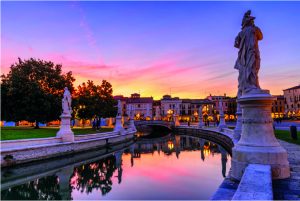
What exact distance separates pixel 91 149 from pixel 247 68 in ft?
64.7

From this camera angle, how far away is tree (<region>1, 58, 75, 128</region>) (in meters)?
31.8

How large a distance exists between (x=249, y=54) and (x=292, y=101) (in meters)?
106

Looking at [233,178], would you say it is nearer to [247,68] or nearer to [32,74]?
[247,68]

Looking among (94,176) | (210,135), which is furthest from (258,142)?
(210,135)

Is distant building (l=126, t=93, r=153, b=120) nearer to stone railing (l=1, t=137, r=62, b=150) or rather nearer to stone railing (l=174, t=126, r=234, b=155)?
stone railing (l=174, t=126, r=234, b=155)

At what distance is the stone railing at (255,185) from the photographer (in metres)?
4.54

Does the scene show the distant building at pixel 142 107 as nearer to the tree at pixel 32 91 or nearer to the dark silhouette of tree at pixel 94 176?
the tree at pixel 32 91

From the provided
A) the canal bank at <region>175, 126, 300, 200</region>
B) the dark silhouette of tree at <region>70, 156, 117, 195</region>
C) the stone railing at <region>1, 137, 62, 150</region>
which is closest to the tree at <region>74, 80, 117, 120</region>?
the stone railing at <region>1, 137, 62, 150</region>

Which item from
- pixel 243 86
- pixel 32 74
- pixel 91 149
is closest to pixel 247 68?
pixel 243 86

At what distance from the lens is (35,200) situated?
1012 cm

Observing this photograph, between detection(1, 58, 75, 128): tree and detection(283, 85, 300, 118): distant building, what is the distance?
8781 centimetres

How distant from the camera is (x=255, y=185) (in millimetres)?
5223

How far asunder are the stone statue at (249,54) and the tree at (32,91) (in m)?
28.1

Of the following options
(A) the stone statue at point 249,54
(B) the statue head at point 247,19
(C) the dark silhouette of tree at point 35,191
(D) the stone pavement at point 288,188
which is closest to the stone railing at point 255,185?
(D) the stone pavement at point 288,188
